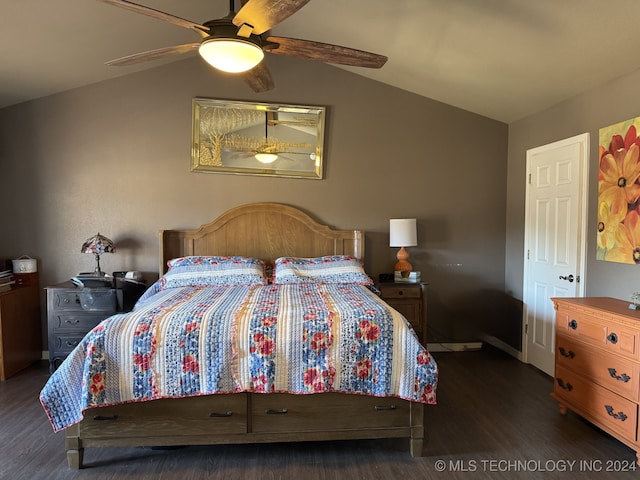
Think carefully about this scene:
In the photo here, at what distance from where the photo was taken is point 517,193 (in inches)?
156

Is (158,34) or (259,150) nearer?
(158,34)

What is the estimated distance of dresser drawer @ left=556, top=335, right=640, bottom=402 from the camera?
2.13m

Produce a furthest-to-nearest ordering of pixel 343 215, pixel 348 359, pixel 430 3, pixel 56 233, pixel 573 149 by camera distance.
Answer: pixel 343 215 < pixel 56 233 < pixel 573 149 < pixel 430 3 < pixel 348 359

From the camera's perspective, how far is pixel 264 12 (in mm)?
1832

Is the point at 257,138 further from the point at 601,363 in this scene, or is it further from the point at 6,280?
the point at 601,363

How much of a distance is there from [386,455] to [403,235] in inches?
82.6

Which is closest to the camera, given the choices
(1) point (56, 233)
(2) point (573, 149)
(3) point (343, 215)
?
(2) point (573, 149)

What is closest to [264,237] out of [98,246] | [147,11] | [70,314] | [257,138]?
[257,138]

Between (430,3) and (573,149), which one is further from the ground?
(430,3)

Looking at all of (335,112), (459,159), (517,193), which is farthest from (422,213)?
(335,112)

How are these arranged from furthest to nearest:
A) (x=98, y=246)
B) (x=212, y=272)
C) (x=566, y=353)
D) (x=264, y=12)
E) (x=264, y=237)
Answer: (x=264, y=237)
(x=98, y=246)
(x=212, y=272)
(x=566, y=353)
(x=264, y=12)

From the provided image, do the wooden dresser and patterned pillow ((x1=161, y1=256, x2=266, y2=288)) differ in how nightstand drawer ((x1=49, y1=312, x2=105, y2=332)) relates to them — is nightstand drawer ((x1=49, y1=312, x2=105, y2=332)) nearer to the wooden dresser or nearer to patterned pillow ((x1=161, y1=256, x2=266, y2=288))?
patterned pillow ((x1=161, y1=256, x2=266, y2=288))

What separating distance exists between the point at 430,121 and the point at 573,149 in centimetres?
144

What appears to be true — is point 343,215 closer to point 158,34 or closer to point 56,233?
point 158,34
